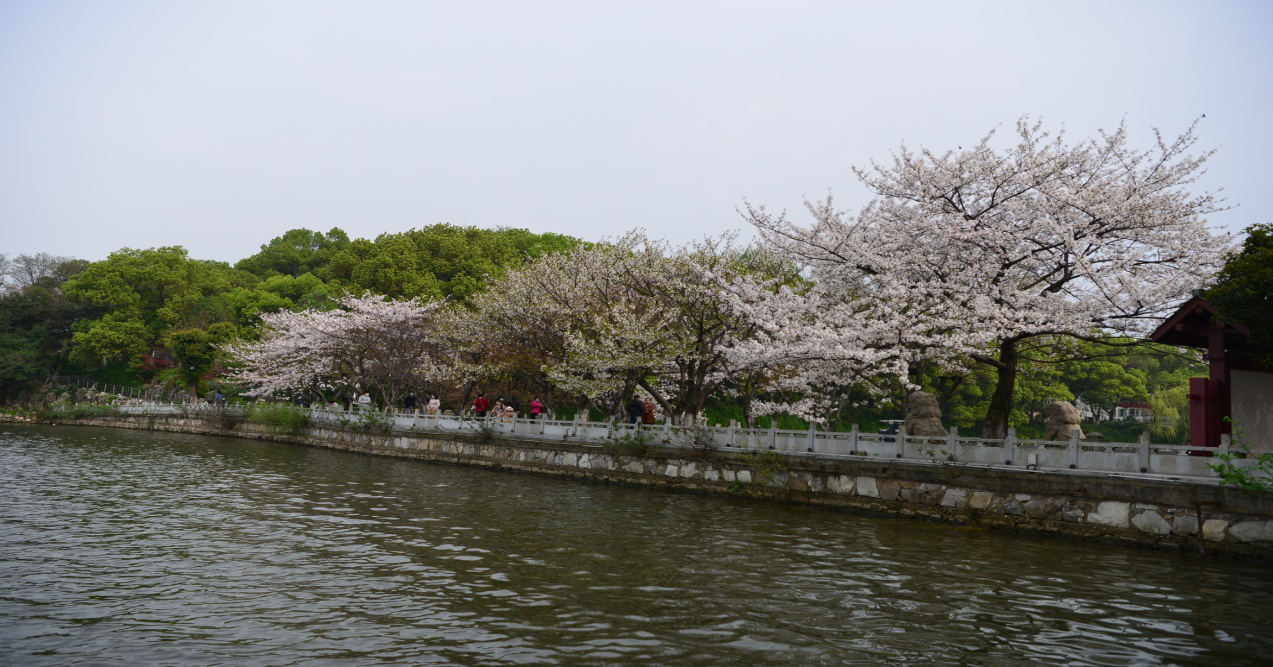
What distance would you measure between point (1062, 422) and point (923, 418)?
3419 mm

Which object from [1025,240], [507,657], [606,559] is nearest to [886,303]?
[1025,240]

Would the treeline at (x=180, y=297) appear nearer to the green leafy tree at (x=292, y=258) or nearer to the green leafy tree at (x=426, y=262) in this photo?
the green leafy tree at (x=426, y=262)

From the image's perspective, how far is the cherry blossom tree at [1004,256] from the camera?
2089cm

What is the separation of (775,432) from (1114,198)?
35.8ft

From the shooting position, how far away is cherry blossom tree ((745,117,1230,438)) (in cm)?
2089

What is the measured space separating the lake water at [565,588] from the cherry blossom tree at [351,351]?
869 inches

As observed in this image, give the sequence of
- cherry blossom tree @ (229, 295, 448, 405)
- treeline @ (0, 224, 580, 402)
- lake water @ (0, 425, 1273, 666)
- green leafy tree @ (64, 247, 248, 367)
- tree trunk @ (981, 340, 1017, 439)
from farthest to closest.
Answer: green leafy tree @ (64, 247, 248, 367)
treeline @ (0, 224, 580, 402)
cherry blossom tree @ (229, 295, 448, 405)
tree trunk @ (981, 340, 1017, 439)
lake water @ (0, 425, 1273, 666)

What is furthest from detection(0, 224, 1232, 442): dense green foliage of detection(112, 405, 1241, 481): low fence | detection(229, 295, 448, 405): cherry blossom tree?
detection(112, 405, 1241, 481): low fence

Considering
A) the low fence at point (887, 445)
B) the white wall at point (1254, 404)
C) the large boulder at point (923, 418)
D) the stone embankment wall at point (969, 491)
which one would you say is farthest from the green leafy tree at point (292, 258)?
the white wall at point (1254, 404)

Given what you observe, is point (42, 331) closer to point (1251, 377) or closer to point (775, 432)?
point (775, 432)

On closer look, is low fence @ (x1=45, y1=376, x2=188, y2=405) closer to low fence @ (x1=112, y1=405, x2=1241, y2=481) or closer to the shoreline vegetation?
the shoreline vegetation

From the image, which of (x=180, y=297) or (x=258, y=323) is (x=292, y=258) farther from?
(x=258, y=323)

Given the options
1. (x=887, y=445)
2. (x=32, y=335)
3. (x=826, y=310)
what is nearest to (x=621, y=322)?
(x=826, y=310)

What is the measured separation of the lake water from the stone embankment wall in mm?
562
